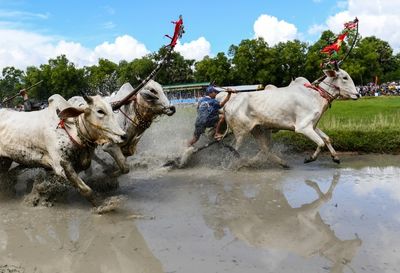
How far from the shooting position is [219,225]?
19.4 ft

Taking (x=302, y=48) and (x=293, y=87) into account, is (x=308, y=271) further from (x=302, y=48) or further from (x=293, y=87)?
(x=302, y=48)

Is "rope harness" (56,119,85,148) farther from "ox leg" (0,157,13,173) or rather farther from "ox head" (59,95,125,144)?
"ox leg" (0,157,13,173)

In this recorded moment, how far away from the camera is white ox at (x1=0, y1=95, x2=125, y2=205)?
20.7 ft

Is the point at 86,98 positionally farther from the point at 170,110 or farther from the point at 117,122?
the point at 170,110

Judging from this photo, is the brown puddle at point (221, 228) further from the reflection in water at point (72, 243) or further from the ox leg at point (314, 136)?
the ox leg at point (314, 136)

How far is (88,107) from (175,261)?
2473 mm

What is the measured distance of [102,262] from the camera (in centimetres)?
482

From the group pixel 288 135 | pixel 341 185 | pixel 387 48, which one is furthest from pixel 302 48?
pixel 341 185

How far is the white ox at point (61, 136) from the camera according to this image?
6.31 m

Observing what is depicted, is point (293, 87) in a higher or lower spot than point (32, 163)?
higher

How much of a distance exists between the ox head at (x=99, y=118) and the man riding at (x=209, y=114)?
407 centimetres

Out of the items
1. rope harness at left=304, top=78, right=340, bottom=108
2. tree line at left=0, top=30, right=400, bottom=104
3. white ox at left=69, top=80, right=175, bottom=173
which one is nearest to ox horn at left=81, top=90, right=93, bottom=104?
white ox at left=69, top=80, right=175, bottom=173

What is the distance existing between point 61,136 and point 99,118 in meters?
0.73

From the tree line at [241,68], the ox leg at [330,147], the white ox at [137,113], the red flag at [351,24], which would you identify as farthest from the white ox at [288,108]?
the tree line at [241,68]
